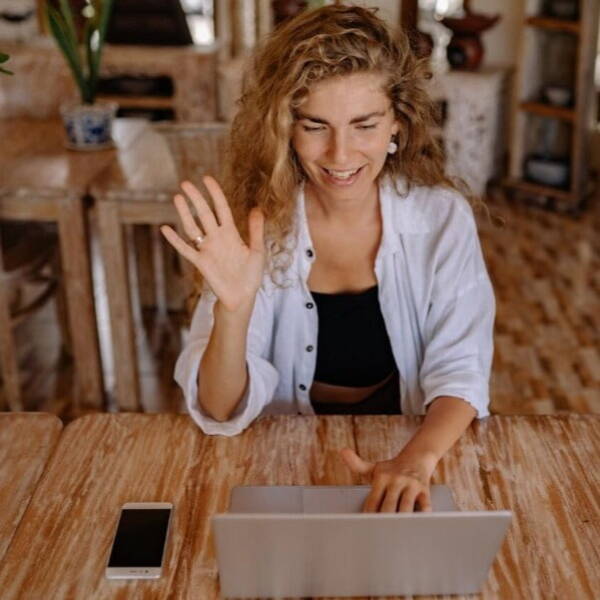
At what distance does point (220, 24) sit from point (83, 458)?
3.92 metres

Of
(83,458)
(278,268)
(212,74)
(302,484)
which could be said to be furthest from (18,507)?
(212,74)

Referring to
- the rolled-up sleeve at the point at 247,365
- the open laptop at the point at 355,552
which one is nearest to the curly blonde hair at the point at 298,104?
the rolled-up sleeve at the point at 247,365

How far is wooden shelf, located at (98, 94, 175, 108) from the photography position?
4613 millimetres

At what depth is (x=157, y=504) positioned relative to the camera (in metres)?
1.25

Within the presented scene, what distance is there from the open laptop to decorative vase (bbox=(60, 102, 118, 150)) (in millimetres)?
2052

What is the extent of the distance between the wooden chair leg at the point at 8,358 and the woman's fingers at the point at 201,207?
1.47 metres

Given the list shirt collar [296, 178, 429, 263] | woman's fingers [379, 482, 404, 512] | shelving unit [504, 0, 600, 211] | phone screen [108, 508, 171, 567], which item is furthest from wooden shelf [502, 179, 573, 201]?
phone screen [108, 508, 171, 567]

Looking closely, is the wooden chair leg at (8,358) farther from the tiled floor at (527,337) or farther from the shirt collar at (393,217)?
the shirt collar at (393,217)

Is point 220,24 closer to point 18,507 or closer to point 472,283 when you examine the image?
point 472,283

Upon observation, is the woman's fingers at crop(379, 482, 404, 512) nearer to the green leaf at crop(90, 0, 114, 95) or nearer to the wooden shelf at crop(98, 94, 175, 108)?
the green leaf at crop(90, 0, 114, 95)

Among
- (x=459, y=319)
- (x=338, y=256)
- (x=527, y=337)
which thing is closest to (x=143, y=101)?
(x=527, y=337)

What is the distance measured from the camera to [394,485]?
1.21 m

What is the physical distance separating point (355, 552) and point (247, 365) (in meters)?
0.57

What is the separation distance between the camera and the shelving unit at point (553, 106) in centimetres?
425
